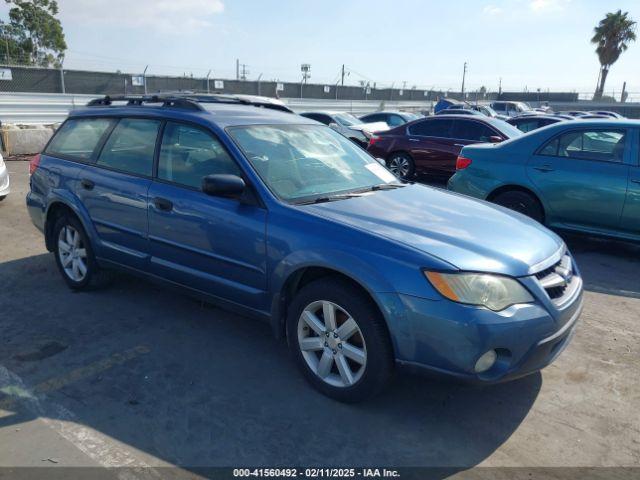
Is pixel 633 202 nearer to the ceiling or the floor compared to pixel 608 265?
nearer to the ceiling

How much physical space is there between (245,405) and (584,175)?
16.3 ft

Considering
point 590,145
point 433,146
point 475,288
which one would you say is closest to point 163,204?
point 475,288

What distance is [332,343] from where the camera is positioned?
323 centimetres

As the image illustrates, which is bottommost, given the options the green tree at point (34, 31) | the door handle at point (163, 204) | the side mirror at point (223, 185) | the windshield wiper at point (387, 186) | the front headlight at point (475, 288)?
the front headlight at point (475, 288)

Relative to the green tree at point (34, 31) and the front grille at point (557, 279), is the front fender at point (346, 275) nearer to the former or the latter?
the front grille at point (557, 279)

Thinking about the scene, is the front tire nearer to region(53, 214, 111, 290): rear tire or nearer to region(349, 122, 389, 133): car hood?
region(53, 214, 111, 290): rear tire

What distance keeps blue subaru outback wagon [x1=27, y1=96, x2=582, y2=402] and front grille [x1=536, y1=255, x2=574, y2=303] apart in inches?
0.5

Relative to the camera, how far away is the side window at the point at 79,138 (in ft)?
15.8

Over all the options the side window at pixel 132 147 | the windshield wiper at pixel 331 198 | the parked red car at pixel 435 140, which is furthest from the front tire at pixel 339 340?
the parked red car at pixel 435 140

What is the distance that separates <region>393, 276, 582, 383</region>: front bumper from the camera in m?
2.76

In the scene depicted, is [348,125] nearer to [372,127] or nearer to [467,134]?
[372,127]

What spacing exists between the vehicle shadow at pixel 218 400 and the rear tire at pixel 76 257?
54 centimetres

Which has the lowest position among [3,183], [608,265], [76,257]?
[608,265]

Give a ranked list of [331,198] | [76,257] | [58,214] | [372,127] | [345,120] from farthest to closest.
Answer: [372,127] < [345,120] < [58,214] < [76,257] < [331,198]
